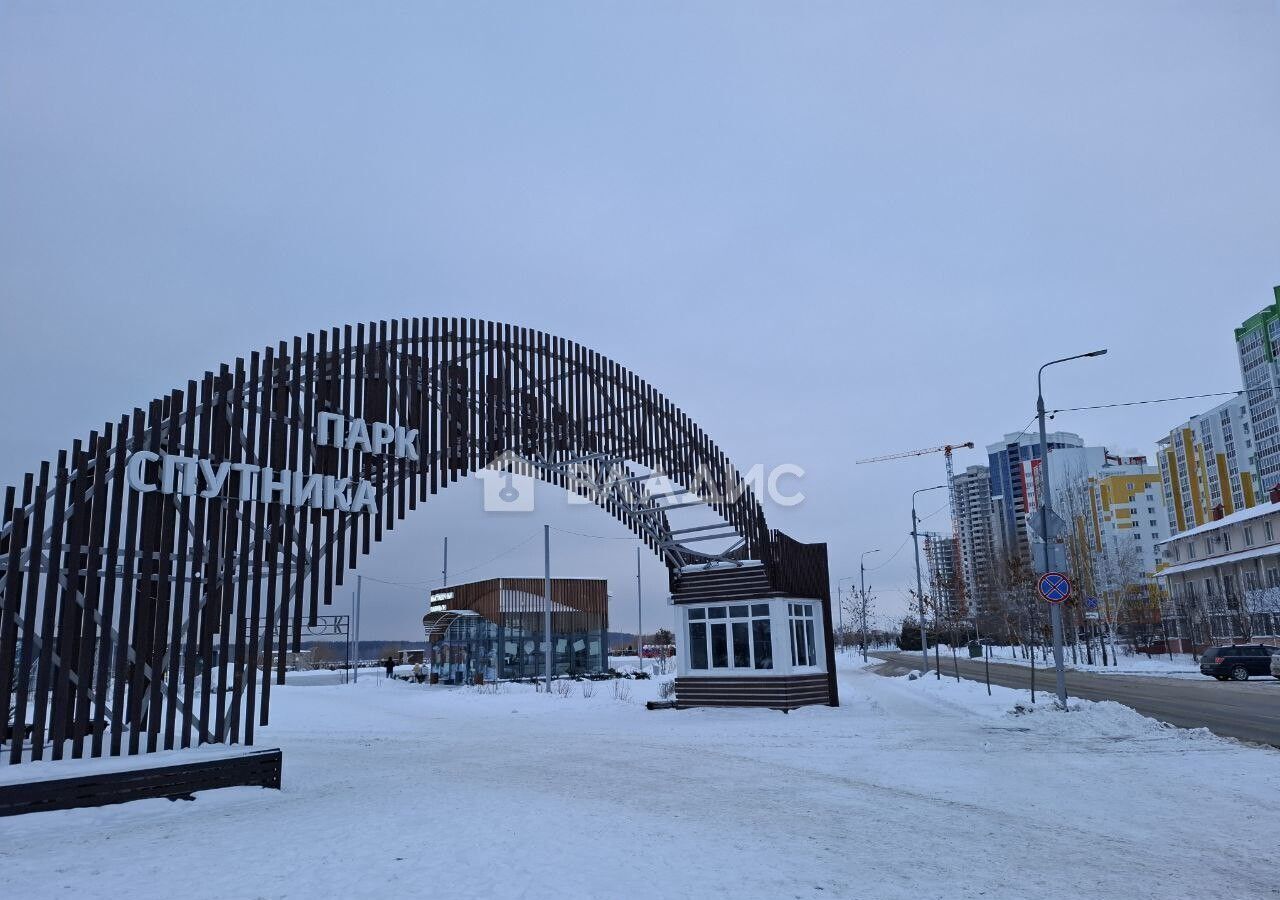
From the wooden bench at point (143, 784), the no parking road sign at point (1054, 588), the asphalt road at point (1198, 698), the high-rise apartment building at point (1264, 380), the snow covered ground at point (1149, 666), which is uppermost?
the high-rise apartment building at point (1264, 380)

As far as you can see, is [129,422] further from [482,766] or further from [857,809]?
[857,809]

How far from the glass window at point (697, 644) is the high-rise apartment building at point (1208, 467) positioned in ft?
389

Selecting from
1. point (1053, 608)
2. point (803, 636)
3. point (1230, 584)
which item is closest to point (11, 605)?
point (803, 636)

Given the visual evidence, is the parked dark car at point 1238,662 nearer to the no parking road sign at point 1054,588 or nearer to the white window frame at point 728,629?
the no parking road sign at point 1054,588

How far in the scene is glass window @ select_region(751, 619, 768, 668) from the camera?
79.0 feet

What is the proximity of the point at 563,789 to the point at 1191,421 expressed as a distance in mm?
145223

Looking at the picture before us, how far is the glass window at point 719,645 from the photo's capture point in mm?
24938

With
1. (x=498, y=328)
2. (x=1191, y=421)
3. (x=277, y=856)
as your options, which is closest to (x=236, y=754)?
(x=277, y=856)

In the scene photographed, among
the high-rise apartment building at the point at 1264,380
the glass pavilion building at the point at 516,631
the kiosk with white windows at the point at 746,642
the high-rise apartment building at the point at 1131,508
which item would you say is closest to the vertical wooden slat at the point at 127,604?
the kiosk with white windows at the point at 746,642

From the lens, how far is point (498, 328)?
1714 cm

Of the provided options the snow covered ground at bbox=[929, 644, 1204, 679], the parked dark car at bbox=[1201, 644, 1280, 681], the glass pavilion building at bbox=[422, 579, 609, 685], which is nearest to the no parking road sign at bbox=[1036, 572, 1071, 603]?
the parked dark car at bbox=[1201, 644, 1280, 681]

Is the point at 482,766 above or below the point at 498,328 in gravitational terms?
below

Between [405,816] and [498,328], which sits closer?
[405,816]

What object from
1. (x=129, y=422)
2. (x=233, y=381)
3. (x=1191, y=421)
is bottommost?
(x=129, y=422)
